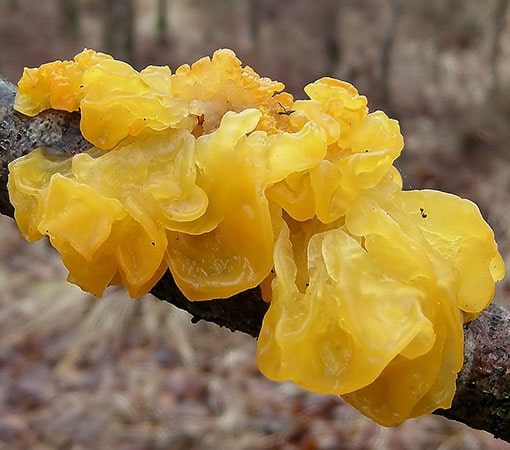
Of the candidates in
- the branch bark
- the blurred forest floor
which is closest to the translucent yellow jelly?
the branch bark

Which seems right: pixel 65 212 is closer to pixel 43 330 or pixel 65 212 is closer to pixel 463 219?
pixel 463 219

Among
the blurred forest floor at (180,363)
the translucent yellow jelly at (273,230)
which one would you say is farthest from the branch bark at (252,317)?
the blurred forest floor at (180,363)

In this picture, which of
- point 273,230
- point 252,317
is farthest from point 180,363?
point 273,230

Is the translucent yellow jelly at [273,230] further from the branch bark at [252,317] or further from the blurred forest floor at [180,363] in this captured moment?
the blurred forest floor at [180,363]

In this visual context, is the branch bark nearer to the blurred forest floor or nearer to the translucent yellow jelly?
the translucent yellow jelly

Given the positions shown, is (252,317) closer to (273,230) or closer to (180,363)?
(273,230)

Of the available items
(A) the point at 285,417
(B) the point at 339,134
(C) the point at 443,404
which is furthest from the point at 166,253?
(A) the point at 285,417
